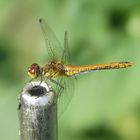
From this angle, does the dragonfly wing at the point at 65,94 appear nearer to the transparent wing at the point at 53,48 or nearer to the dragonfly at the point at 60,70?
the dragonfly at the point at 60,70

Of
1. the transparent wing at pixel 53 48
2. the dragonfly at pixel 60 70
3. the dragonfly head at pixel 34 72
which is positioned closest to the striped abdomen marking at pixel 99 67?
the dragonfly at pixel 60 70

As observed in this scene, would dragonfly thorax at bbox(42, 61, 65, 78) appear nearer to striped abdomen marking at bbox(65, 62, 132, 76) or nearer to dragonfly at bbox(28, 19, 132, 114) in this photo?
dragonfly at bbox(28, 19, 132, 114)

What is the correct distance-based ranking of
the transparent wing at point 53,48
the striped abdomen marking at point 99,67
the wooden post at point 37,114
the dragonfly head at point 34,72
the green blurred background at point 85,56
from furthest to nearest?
the green blurred background at point 85,56, the striped abdomen marking at point 99,67, the transparent wing at point 53,48, the dragonfly head at point 34,72, the wooden post at point 37,114

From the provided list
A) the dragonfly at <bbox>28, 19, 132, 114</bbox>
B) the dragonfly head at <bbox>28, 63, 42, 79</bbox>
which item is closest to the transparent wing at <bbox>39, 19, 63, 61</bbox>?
the dragonfly at <bbox>28, 19, 132, 114</bbox>

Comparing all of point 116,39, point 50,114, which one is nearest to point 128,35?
point 116,39

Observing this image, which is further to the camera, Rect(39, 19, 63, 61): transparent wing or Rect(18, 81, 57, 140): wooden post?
Rect(39, 19, 63, 61): transparent wing

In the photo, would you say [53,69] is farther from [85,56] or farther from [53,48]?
[85,56]
